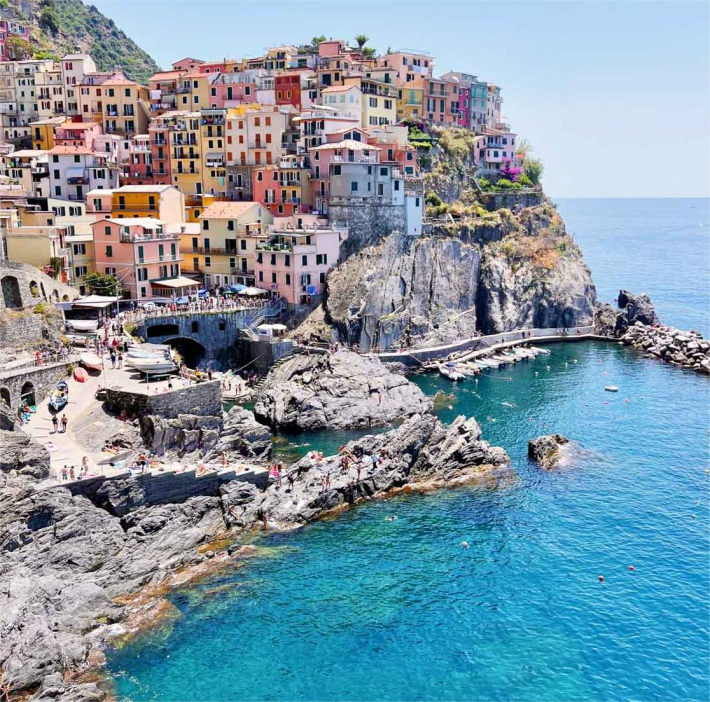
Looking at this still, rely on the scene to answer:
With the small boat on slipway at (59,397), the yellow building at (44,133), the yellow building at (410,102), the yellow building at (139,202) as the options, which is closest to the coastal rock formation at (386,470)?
the small boat on slipway at (59,397)

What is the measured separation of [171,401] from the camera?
51188 millimetres

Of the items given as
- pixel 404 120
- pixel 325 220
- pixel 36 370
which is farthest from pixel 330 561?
pixel 404 120

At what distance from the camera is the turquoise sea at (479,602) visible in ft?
113

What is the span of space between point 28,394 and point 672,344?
225 ft

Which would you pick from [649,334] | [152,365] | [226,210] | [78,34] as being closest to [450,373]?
[226,210]

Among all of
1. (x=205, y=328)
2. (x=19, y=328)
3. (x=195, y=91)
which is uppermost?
(x=195, y=91)

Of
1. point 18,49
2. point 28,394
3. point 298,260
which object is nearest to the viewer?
point 28,394

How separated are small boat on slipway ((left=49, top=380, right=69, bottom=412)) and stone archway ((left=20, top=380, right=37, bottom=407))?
3.44 feet

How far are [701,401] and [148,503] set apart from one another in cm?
5172

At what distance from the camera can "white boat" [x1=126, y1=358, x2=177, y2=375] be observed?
54156mm

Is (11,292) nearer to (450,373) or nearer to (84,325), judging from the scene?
(84,325)

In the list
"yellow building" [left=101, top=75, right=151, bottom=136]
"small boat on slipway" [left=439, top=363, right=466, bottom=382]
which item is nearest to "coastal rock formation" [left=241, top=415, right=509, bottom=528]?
"small boat on slipway" [left=439, top=363, right=466, bottom=382]

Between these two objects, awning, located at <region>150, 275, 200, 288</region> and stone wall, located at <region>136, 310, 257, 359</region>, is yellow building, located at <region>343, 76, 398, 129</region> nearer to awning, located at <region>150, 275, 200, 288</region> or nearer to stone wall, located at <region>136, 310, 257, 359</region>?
awning, located at <region>150, 275, 200, 288</region>

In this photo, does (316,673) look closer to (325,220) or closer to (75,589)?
(75,589)
